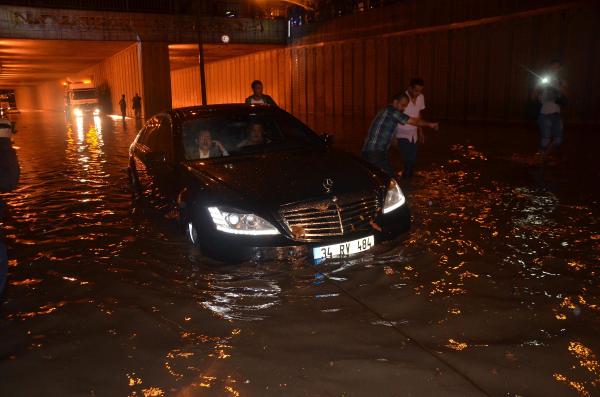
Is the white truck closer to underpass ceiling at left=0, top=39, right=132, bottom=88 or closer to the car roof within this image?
underpass ceiling at left=0, top=39, right=132, bottom=88

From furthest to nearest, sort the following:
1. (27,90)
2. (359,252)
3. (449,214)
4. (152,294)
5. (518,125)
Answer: (27,90)
(518,125)
(449,214)
(359,252)
(152,294)

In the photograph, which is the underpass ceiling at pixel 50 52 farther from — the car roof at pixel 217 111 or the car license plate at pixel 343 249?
the car license plate at pixel 343 249

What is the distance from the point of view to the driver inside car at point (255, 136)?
222 inches

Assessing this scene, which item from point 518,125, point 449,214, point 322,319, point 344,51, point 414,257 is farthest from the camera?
point 344,51

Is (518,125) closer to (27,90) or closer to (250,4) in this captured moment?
(250,4)

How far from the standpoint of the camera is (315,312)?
3.67 meters

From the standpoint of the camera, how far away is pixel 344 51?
1087 inches

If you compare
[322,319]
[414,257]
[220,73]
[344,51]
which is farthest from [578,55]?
[220,73]

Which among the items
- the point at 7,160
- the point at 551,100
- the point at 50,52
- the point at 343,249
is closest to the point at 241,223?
the point at 343,249

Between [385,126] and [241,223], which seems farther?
[385,126]

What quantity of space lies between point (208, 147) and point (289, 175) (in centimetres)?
122

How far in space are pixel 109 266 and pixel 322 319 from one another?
2.36m

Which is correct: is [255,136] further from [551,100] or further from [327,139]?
[551,100]

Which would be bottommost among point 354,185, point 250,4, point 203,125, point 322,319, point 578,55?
point 322,319
